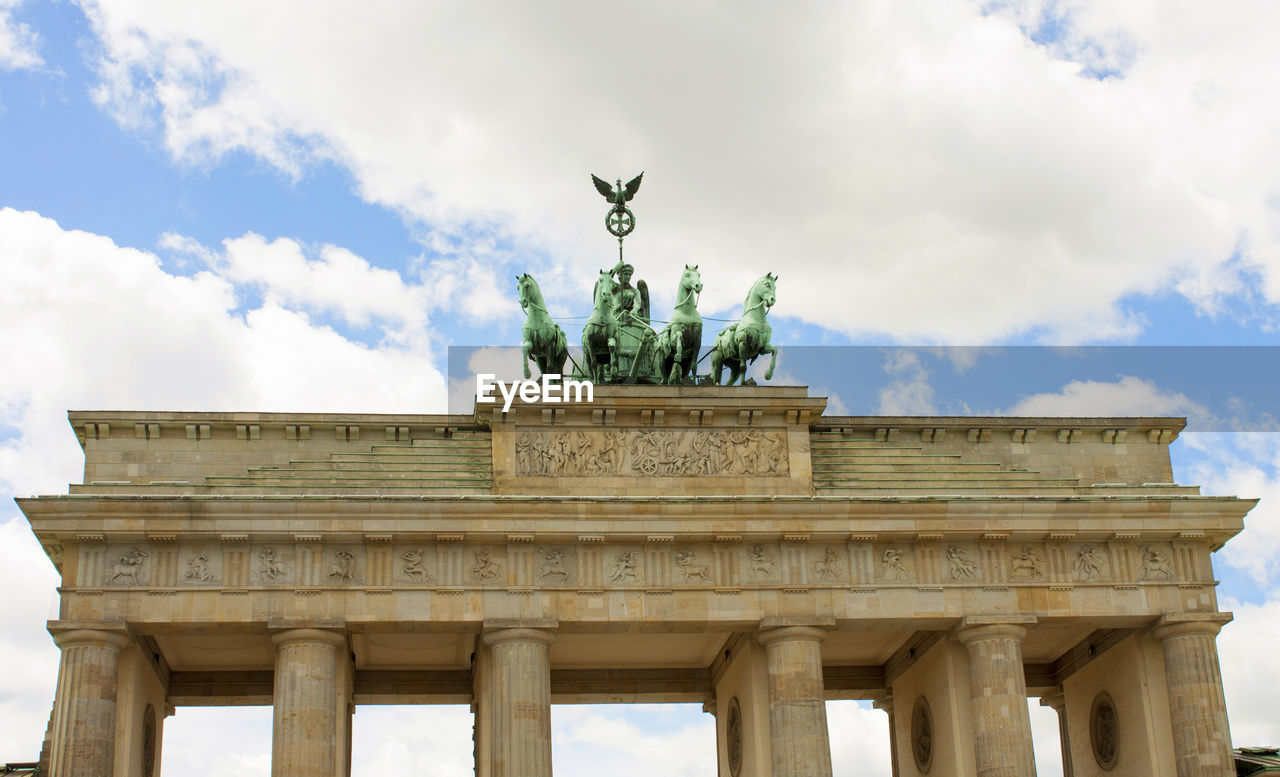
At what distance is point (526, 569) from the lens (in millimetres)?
35344

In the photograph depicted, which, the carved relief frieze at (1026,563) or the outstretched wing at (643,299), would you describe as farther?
the outstretched wing at (643,299)

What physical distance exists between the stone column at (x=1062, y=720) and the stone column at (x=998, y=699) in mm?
6664

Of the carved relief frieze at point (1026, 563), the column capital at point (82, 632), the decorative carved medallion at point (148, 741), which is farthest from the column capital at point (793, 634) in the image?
the decorative carved medallion at point (148, 741)

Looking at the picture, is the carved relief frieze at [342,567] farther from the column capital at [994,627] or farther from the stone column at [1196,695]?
the stone column at [1196,695]

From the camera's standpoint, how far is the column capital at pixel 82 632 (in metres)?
33.5

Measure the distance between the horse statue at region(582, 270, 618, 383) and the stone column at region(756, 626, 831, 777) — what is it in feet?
26.7

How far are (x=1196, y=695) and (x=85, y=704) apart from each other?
77.6ft

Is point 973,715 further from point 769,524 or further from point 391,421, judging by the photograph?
point 391,421

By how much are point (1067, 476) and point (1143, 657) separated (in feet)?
16.3

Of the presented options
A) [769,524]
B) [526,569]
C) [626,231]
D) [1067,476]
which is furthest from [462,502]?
[1067,476]

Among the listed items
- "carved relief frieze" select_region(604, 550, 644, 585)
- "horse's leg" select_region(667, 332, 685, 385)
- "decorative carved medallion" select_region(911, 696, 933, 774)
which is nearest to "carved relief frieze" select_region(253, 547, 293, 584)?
"carved relief frieze" select_region(604, 550, 644, 585)

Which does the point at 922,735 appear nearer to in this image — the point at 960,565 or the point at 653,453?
the point at 960,565

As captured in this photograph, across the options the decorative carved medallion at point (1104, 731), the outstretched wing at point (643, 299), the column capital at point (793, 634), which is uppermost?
the outstretched wing at point (643, 299)

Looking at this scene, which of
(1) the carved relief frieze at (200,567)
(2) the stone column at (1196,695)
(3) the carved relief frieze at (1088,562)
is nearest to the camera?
(1) the carved relief frieze at (200,567)
